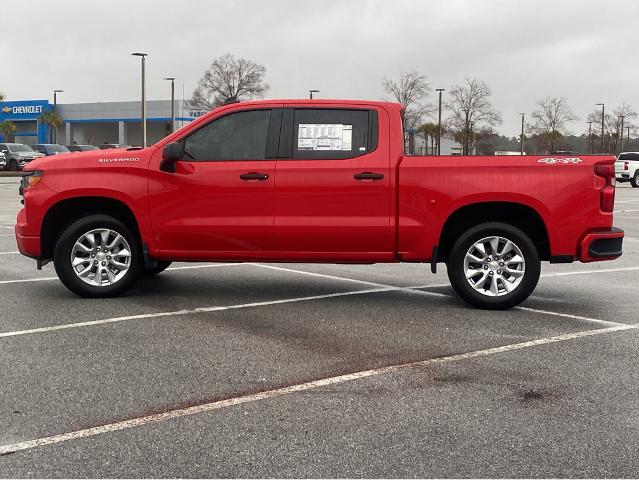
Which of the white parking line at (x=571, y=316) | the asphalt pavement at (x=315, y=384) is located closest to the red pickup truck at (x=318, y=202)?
the white parking line at (x=571, y=316)

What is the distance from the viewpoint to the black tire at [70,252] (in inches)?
310

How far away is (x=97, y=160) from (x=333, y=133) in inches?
90.8

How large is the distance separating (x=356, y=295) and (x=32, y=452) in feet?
16.1

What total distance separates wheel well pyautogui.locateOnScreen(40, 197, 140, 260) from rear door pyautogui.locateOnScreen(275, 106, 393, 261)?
1.60 m

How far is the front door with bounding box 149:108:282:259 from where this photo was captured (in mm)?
7637

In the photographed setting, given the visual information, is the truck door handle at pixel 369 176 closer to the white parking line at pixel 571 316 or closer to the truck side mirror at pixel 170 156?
the truck side mirror at pixel 170 156

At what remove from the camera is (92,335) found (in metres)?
6.30

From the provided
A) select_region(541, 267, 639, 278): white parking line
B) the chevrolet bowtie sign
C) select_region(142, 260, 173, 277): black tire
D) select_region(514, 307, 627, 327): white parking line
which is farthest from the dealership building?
select_region(514, 307, 627, 327): white parking line

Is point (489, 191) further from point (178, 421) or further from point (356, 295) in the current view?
point (178, 421)

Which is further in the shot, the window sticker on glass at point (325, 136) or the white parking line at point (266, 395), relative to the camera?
the window sticker on glass at point (325, 136)

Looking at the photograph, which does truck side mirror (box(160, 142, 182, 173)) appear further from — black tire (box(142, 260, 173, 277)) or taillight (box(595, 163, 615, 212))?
taillight (box(595, 163, 615, 212))

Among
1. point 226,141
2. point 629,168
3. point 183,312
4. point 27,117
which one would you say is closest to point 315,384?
point 183,312

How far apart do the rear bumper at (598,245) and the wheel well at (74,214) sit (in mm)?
4271

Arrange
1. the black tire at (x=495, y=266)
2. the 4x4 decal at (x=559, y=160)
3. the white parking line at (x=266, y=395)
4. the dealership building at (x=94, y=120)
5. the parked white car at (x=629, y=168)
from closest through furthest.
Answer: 1. the white parking line at (x=266, y=395)
2. the 4x4 decal at (x=559, y=160)
3. the black tire at (x=495, y=266)
4. the parked white car at (x=629, y=168)
5. the dealership building at (x=94, y=120)
